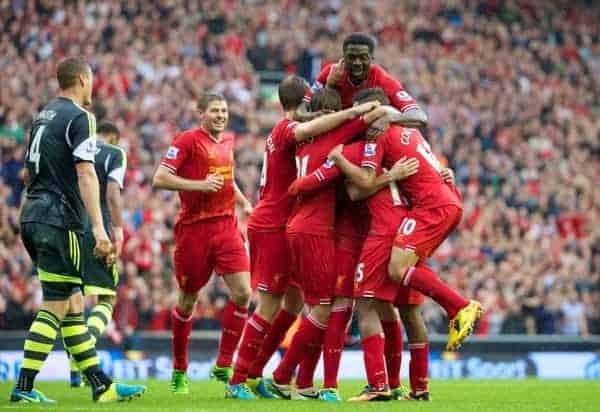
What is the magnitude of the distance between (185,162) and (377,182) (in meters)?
2.30

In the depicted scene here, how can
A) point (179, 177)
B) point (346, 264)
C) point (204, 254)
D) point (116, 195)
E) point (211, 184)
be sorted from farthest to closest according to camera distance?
point (116, 195) < point (204, 254) < point (179, 177) < point (211, 184) < point (346, 264)

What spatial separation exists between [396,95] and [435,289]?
1.95m

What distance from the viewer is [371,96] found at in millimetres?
10891

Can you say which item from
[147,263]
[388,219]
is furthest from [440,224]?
[147,263]

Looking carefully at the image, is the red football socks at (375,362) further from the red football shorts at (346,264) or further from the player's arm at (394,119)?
the player's arm at (394,119)

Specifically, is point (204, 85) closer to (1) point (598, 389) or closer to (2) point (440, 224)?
(1) point (598, 389)

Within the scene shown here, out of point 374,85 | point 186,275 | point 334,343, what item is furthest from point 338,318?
point 374,85

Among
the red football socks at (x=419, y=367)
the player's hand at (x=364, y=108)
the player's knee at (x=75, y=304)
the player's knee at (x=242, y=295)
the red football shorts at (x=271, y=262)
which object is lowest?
the red football socks at (x=419, y=367)

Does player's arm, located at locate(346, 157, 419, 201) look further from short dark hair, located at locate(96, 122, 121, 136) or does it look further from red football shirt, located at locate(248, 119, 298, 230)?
short dark hair, located at locate(96, 122, 121, 136)

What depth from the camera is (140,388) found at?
10.1 meters

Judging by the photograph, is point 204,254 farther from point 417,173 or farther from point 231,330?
point 417,173

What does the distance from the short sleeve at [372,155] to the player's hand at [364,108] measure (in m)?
0.27

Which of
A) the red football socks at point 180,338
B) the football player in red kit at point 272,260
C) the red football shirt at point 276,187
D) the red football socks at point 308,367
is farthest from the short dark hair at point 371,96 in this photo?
the red football socks at point 180,338

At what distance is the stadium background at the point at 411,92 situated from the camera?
20.9m
